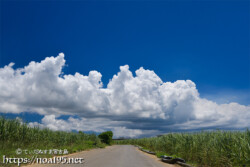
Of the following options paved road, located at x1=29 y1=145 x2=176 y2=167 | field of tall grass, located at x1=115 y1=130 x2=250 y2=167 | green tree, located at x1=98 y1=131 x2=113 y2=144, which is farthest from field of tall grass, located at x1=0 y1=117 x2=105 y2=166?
green tree, located at x1=98 y1=131 x2=113 y2=144

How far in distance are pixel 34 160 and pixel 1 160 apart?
6.73ft

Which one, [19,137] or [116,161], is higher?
[19,137]

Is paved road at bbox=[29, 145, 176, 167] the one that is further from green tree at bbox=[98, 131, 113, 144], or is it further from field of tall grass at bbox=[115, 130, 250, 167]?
green tree at bbox=[98, 131, 113, 144]

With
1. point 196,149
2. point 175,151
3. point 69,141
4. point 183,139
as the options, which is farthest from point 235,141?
point 69,141

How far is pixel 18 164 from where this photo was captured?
30.6 feet

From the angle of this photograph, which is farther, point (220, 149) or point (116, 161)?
point (116, 161)

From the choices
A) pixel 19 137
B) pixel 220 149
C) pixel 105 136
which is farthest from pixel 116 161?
pixel 105 136

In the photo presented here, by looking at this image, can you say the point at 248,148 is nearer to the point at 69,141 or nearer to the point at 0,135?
the point at 0,135

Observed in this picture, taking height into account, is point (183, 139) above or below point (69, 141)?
above

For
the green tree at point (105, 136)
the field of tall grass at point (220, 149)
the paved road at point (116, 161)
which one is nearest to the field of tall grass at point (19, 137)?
the paved road at point (116, 161)

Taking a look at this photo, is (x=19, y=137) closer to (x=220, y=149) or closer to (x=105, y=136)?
(x=220, y=149)

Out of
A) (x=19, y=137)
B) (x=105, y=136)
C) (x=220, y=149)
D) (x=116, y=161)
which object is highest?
(x=19, y=137)

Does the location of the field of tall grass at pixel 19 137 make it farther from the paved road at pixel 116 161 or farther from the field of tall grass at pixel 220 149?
the field of tall grass at pixel 220 149

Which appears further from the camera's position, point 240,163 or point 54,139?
point 54,139
